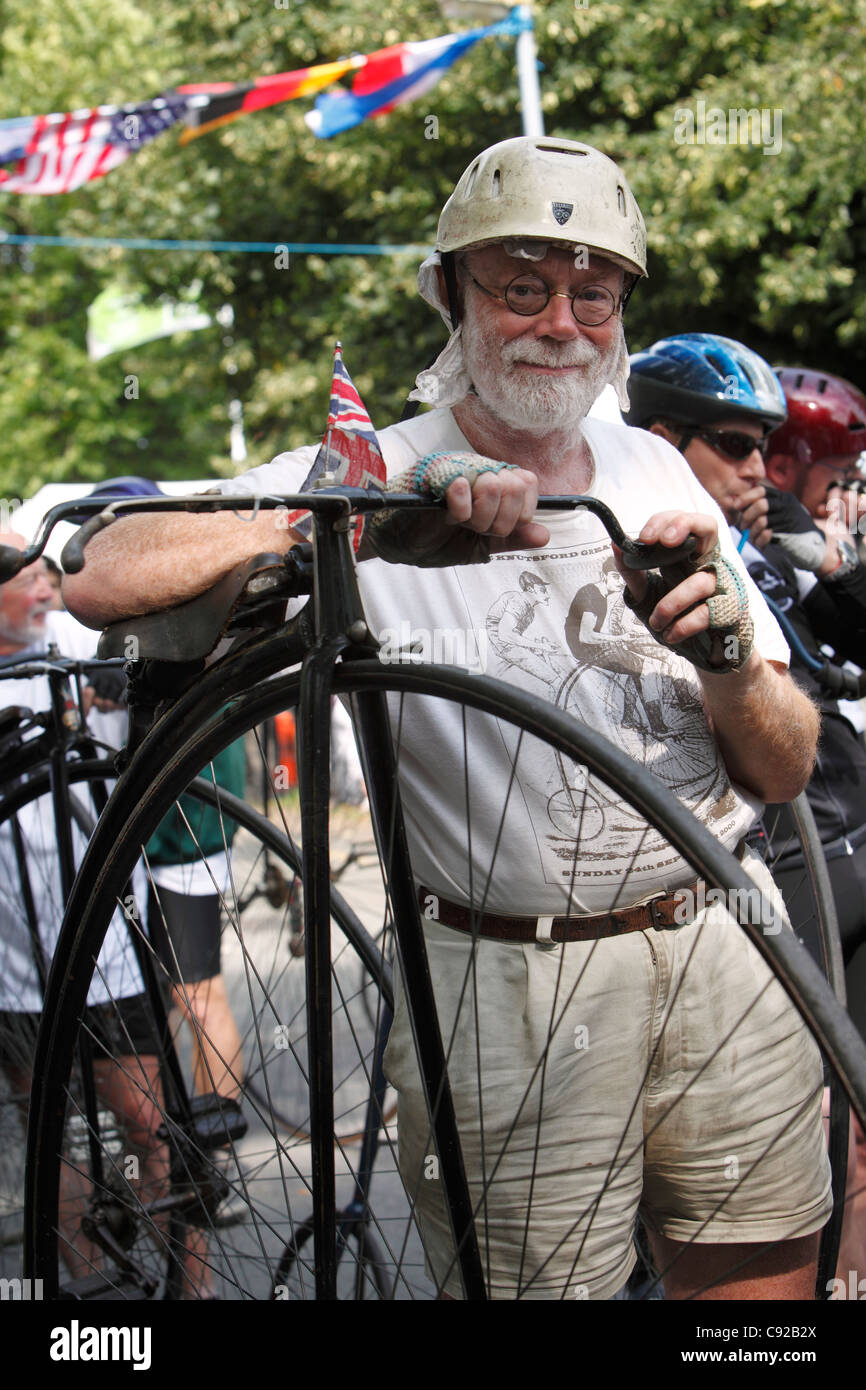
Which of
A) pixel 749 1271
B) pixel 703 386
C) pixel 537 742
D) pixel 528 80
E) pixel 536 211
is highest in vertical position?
pixel 528 80

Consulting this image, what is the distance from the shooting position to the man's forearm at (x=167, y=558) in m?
1.94

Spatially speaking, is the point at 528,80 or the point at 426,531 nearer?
the point at 426,531

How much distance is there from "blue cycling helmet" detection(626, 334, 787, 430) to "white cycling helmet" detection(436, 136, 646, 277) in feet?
4.05

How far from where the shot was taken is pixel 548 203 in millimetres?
2256


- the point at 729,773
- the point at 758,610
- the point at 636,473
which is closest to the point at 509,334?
the point at 636,473

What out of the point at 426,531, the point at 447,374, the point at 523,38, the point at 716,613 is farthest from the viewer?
the point at 523,38

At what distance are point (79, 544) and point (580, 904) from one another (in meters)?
0.93

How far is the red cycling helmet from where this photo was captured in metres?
4.27

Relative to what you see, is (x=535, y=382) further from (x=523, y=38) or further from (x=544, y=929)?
(x=523, y=38)

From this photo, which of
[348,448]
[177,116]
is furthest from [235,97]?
[348,448]

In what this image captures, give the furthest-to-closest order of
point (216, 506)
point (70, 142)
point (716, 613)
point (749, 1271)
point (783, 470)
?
point (70, 142), point (783, 470), point (749, 1271), point (716, 613), point (216, 506)

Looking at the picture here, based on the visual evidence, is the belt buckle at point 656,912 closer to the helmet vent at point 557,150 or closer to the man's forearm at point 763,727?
the man's forearm at point 763,727

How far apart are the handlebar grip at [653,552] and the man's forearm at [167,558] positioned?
47 centimetres

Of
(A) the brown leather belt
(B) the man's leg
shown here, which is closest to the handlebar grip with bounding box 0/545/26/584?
(A) the brown leather belt
